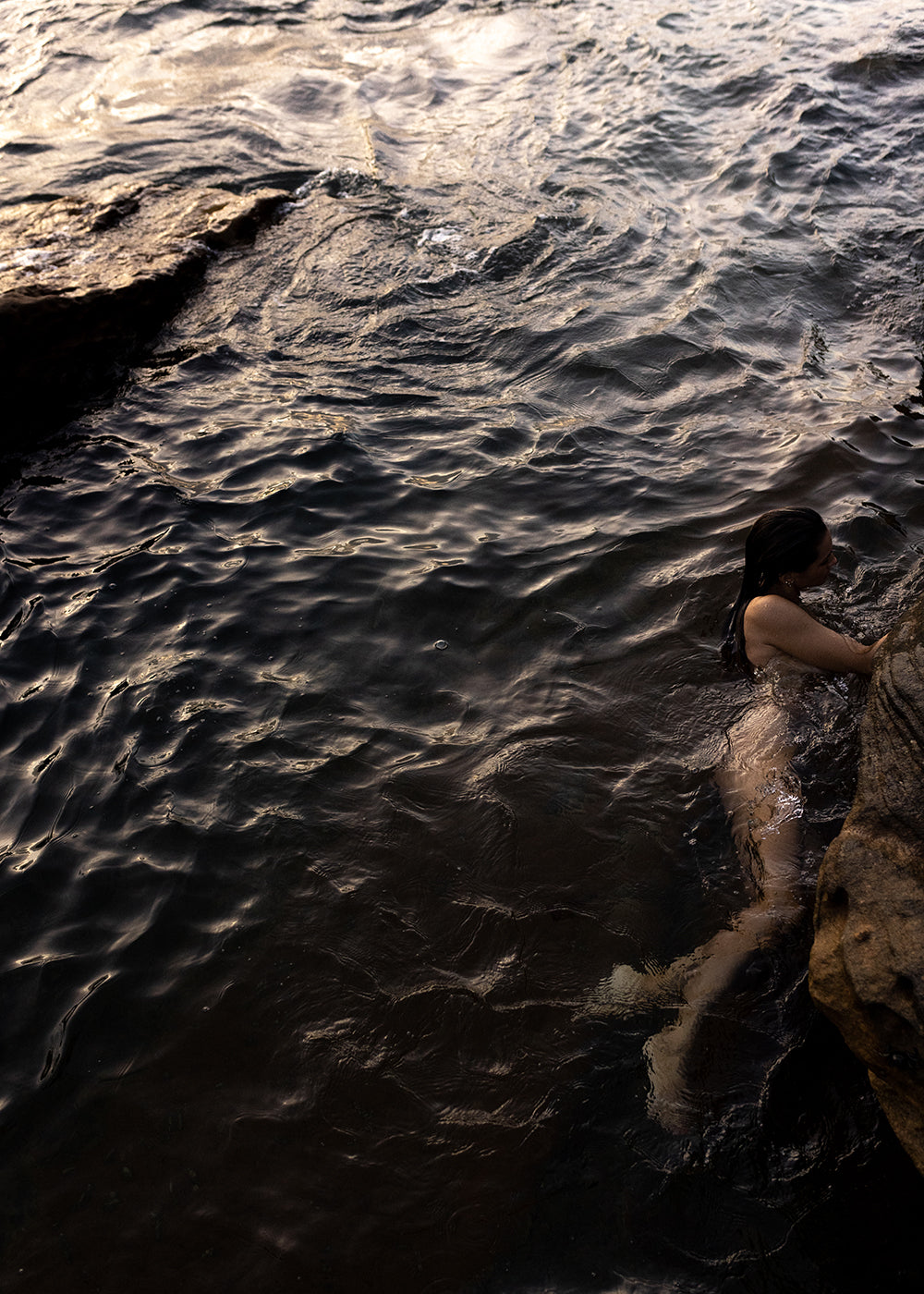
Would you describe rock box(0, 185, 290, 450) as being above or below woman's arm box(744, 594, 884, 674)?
above

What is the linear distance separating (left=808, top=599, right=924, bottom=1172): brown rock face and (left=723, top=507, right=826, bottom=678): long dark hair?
3.68 ft

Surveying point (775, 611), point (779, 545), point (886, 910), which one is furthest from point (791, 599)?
point (886, 910)

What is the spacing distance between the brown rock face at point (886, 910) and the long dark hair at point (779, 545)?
112 centimetres

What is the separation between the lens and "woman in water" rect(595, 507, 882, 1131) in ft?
10.6

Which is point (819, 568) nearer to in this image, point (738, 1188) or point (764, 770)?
point (764, 770)

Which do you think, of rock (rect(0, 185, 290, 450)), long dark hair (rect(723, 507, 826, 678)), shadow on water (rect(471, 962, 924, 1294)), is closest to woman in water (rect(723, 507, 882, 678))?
long dark hair (rect(723, 507, 826, 678))

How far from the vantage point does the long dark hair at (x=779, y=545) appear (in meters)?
4.32

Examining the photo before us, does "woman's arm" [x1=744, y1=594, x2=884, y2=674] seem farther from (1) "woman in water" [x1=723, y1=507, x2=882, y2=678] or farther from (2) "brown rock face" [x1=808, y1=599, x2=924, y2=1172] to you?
(2) "brown rock face" [x1=808, y1=599, x2=924, y2=1172]

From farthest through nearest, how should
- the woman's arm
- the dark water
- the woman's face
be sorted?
the woman's face, the woman's arm, the dark water

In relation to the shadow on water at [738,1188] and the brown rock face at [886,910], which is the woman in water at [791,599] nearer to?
the brown rock face at [886,910]

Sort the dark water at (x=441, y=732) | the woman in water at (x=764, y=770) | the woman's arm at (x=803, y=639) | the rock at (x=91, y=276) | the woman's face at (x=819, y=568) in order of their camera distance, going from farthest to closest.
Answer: the rock at (x=91, y=276) → the woman's face at (x=819, y=568) → the woman's arm at (x=803, y=639) → the woman in water at (x=764, y=770) → the dark water at (x=441, y=732)

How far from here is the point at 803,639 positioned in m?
4.31

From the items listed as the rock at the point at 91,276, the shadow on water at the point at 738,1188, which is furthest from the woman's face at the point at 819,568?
the rock at the point at 91,276

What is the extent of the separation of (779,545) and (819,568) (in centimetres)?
24
